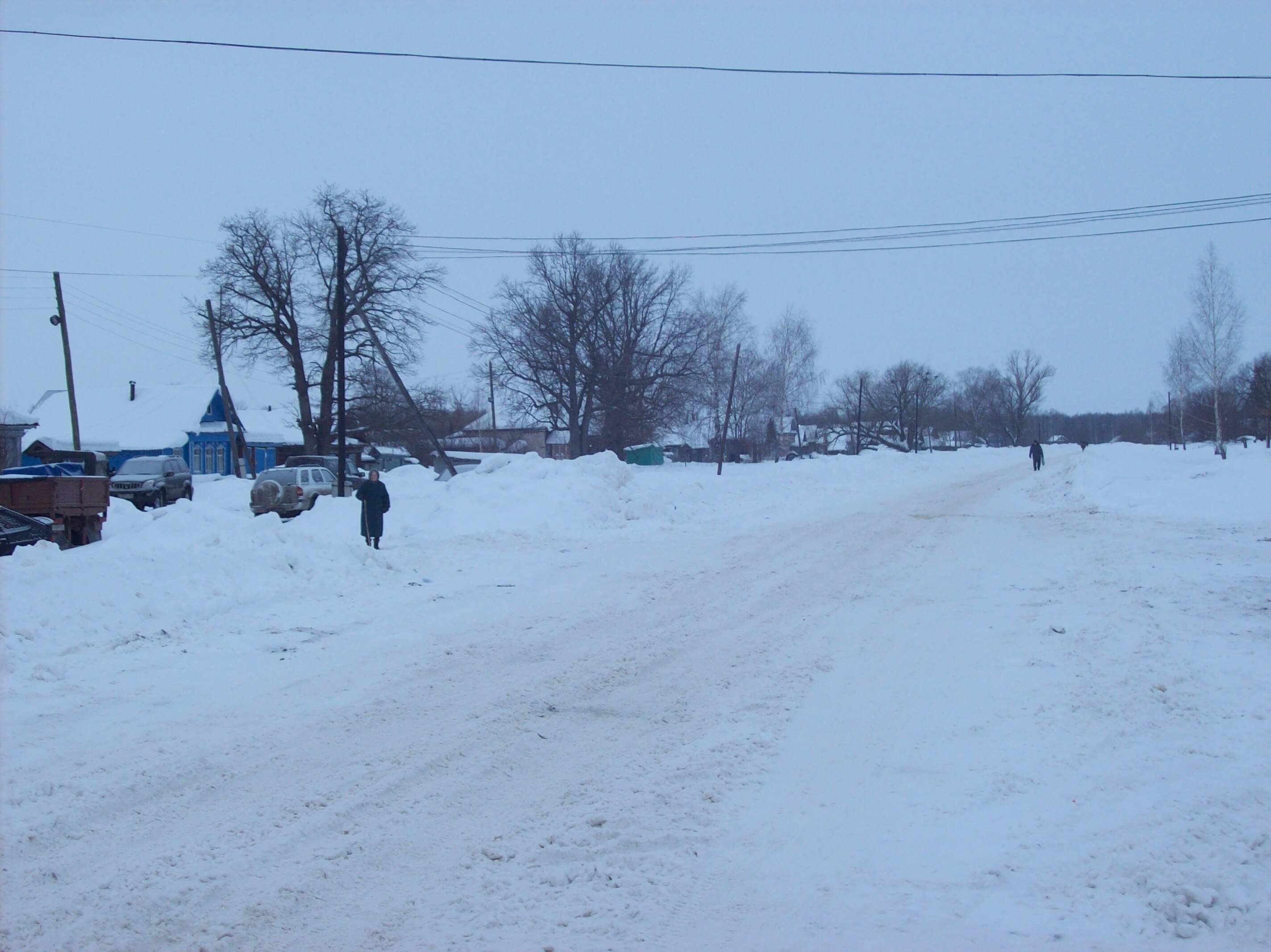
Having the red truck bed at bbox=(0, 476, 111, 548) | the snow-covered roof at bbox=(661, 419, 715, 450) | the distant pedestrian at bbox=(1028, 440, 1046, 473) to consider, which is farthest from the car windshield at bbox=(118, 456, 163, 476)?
the distant pedestrian at bbox=(1028, 440, 1046, 473)

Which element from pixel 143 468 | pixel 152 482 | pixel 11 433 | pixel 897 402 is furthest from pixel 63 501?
pixel 897 402

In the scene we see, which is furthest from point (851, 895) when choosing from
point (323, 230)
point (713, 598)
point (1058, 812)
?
point (323, 230)

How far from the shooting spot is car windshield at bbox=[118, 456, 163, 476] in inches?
1335

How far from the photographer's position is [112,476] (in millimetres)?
33562

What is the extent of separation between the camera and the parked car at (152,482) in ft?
108

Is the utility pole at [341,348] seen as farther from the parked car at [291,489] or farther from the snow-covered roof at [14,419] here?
the snow-covered roof at [14,419]

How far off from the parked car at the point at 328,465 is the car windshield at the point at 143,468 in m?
4.52

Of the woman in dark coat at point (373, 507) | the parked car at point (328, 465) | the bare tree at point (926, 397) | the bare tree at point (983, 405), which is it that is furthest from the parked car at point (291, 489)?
the bare tree at point (983, 405)

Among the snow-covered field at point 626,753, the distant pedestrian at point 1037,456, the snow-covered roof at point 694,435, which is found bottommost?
the snow-covered field at point 626,753

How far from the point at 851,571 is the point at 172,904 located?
35.7ft

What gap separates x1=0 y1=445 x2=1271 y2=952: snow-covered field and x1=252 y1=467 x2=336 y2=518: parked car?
15.7m

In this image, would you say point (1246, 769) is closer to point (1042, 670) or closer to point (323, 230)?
point (1042, 670)

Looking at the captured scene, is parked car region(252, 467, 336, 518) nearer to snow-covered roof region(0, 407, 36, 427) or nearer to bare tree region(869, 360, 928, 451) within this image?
snow-covered roof region(0, 407, 36, 427)

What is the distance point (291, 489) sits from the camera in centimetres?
3086
